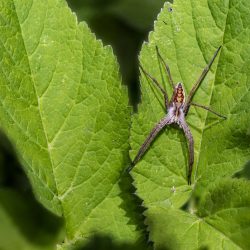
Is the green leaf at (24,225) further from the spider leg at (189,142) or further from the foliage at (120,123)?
the spider leg at (189,142)

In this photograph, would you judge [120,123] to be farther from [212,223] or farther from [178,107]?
[212,223]

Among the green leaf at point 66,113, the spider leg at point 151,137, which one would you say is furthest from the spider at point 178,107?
the green leaf at point 66,113

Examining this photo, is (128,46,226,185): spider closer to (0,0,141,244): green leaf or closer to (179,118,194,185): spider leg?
(179,118,194,185): spider leg

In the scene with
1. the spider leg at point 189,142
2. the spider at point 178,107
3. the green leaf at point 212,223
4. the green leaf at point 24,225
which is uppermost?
the spider at point 178,107

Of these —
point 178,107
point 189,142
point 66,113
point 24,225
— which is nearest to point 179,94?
point 178,107

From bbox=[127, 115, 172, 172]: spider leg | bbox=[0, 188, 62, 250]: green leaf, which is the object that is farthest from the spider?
bbox=[0, 188, 62, 250]: green leaf

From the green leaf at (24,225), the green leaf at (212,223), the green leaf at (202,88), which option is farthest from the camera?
the green leaf at (24,225)

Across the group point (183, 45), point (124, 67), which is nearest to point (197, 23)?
point (183, 45)

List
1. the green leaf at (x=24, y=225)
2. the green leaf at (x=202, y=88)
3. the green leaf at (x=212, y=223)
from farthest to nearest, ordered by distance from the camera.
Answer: the green leaf at (x=24, y=225) < the green leaf at (x=202, y=88) < the green leaf at (x=212, y=223)
